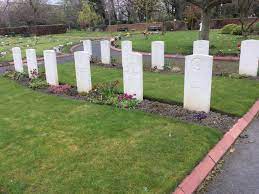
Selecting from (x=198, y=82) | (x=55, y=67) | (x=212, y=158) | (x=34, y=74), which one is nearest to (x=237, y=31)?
(x=34, y=74)

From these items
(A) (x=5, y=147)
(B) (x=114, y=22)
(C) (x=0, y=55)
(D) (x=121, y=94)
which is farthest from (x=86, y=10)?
(A) (x=5, y=147)

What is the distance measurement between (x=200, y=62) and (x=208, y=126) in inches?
52.2

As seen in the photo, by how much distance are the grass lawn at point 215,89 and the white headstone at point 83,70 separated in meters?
1.38

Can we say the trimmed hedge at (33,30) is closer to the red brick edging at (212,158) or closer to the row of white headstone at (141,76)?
the row of white headstone at (141,76)

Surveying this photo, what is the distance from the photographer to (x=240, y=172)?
4988mm

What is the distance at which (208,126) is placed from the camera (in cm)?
647

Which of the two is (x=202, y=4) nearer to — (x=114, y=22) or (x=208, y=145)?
(x=208, y=145)

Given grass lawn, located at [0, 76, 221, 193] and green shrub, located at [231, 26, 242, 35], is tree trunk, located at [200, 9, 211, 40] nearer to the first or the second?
green shrub, located at [231, 26, 242, 35]

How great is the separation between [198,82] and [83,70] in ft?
11.4

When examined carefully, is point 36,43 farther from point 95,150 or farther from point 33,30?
point 95,150

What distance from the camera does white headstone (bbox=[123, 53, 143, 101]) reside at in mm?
7719

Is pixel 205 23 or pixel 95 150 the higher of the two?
pixel 205 23

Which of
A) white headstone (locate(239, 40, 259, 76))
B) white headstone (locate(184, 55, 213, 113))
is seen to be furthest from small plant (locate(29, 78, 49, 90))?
white headstone (locate(239, 40, 259, 76))

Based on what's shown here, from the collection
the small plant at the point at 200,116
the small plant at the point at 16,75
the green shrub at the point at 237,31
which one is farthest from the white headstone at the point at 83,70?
the green shrub at the point at 237,31
